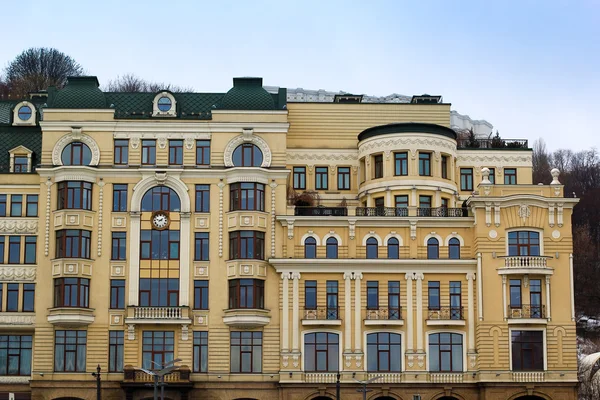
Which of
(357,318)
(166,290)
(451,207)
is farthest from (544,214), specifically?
(166,290)

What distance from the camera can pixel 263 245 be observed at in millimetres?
69562

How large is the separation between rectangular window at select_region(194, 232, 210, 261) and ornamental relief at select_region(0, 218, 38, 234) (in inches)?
390

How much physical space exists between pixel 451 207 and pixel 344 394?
14.5 meters

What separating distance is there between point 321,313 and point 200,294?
24.4 feet

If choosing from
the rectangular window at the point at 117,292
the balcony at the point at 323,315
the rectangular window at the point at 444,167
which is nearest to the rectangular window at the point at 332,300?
the balcony at the point at 323,315

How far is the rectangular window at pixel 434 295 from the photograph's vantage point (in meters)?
69.2

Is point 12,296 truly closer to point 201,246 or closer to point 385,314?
point 201,246

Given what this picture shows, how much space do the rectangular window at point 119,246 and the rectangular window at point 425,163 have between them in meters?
19.5

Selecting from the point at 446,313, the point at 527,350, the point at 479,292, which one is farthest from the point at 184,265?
the point at 527,350

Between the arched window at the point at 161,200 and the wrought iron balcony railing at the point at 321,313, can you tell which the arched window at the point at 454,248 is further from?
the arched window at the point at 161,200

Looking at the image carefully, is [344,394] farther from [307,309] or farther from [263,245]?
[263,245]

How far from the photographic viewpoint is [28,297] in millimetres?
69375

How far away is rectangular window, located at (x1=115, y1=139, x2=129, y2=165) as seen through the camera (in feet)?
231

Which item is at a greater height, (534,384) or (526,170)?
(526,170)
